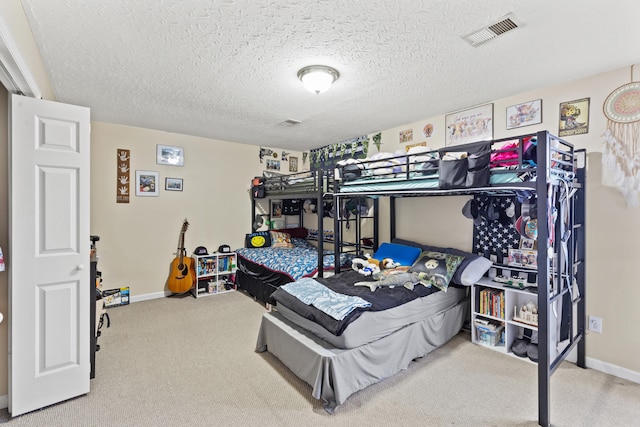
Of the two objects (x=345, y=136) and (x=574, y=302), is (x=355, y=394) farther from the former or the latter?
(x=345, y=136)

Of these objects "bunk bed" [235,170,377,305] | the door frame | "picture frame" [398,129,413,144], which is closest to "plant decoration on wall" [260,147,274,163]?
"bunk bed" [235,170,377,305]

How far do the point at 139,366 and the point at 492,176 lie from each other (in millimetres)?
3162

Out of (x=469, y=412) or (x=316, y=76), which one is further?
(x=316, y=76)

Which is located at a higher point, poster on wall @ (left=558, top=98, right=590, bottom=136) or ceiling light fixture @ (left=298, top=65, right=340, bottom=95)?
ceiling light fixture @ (left=298, top=65, right=340, bottom=95)

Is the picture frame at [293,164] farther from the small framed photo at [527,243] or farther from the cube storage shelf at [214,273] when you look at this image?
the small framed photo at [527,243]

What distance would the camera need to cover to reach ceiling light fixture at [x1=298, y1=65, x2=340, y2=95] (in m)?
2.30

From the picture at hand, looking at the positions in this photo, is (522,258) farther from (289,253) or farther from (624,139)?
(289,253)

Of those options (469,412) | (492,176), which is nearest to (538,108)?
(492,176)

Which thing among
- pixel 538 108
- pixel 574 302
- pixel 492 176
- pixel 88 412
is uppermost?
pixel 538 108

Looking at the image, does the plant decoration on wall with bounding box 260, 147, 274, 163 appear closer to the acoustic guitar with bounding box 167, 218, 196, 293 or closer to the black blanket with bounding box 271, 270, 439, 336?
the acoustic guitar with bounding box 167, 218, 196, 293

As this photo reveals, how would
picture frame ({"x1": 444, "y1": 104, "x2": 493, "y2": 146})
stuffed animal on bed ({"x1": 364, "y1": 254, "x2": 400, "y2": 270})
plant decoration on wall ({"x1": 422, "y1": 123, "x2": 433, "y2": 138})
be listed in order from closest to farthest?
picture frame ({"x1": 444, "y1": 104, "x2": 493, "y2": 146})
stuffed animal on bed ({"x1": 364, "y1": 254, "x2": 400, "y2": 270})
plant decoration on wall ({"x1": 422, "y1": 123, "x2": 433, "y2": 138})

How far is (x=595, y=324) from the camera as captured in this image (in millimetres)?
2463

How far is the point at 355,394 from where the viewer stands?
Answer: 83.6 inches

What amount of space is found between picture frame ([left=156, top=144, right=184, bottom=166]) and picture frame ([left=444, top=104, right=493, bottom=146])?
3615 mm
